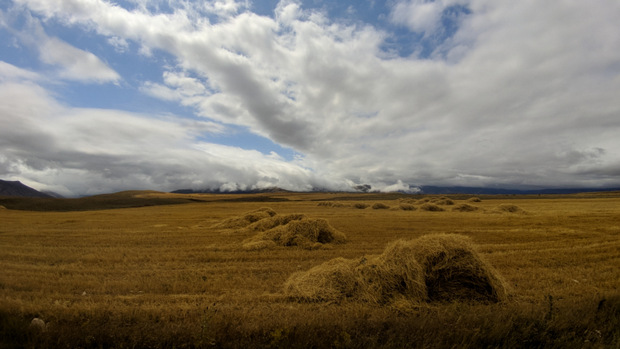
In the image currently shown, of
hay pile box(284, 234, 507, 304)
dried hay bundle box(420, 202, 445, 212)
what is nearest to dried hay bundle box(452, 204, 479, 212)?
dried hay bundle box(420, 202, 445, 212)

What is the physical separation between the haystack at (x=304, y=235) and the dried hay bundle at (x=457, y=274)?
6.89 meters

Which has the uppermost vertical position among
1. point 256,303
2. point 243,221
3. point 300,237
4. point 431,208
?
point 243,221

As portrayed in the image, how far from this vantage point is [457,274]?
688cm

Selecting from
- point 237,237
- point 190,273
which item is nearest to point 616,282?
point 190,273

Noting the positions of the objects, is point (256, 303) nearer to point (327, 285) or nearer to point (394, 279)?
point (327, 285)

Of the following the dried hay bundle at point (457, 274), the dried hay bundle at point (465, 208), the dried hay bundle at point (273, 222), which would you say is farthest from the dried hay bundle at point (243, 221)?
the dried hay bundle at point (465, 208)

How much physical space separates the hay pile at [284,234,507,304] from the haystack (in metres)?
6.22

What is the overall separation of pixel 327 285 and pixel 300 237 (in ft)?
22.3

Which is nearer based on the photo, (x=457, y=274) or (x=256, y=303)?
(x=256, y=303)

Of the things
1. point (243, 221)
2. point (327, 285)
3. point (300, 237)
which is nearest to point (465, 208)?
point (243, 221)

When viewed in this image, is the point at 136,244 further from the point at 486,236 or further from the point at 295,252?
the point at 486,236

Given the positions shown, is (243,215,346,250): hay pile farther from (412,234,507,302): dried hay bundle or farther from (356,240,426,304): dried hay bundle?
(412,234,507,302): dried hay bundle

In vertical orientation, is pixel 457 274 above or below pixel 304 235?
above

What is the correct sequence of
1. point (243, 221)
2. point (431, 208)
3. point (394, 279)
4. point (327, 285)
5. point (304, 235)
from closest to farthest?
point (394, 279) < point (327, 285) < point (304, 235) < point (243, 221) < point (431, 208)
